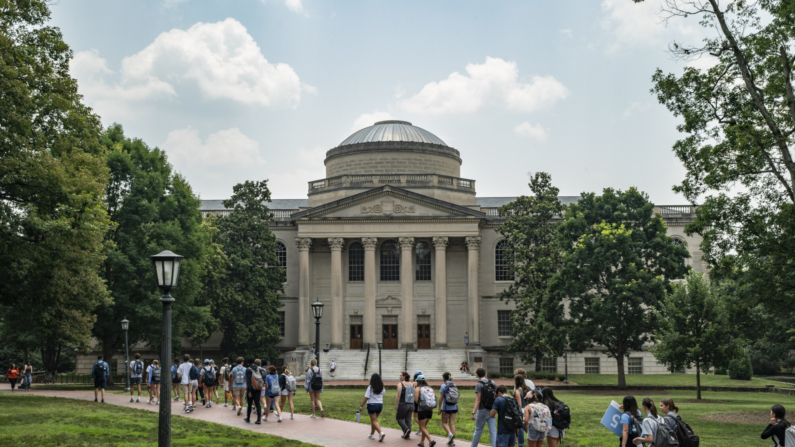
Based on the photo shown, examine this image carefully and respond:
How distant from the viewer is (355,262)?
5662 cm

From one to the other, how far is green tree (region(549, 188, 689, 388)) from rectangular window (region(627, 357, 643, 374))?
14.7 meters

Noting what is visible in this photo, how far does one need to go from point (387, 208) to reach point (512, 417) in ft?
134

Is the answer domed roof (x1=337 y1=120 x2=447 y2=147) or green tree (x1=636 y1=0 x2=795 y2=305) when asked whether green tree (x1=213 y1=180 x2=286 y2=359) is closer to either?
domed roof (x1=337 y1=120 x2=447 y2=147)

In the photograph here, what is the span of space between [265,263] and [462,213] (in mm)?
15479

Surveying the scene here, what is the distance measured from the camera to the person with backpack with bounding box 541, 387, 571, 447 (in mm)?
13758

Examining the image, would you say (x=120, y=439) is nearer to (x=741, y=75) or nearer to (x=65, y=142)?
(x=65, y=142)

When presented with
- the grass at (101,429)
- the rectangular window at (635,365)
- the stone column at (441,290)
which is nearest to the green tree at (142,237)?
the grass at (101,429)

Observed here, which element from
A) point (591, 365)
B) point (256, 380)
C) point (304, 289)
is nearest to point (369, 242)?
point (304, 289)

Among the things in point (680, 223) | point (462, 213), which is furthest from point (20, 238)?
point (680, 223)

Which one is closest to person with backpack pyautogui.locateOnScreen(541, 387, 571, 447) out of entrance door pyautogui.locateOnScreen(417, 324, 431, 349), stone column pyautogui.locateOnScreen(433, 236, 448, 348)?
stone column pyautogui.locateOnScreen(433, 236, 448, 348)

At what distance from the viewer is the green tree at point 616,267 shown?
39500mm

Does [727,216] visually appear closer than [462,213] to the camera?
Yes

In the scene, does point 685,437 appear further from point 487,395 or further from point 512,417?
point 487,395

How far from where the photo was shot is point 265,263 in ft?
176
